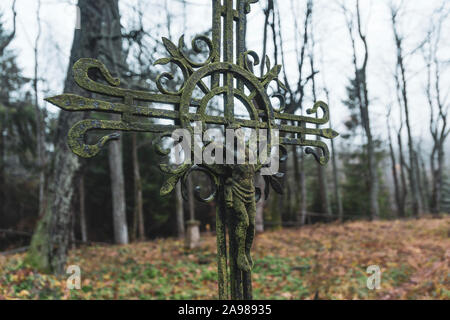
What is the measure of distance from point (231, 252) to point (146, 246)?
29.2 ft

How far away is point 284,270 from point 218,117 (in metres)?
5.75

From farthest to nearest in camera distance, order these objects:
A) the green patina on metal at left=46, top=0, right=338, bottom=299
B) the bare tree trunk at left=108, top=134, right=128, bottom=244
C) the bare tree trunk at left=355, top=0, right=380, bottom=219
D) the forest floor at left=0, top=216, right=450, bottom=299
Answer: the bare tree trunk at left=355, top=0, right=380, bottom=219 → the bare tree trunk at left=108, top=134, right=128, bottom=244 → the forest floor at left=0, top=216, right=450, bottom=299 → the green patina on metal at left=46, top=0, right=338, bottom=299

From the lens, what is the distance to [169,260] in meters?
8.28

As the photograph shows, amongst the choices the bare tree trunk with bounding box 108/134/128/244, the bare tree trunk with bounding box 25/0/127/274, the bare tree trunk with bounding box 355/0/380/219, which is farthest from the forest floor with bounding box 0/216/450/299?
the bare tree trunk with bounding box 355/0/380/219

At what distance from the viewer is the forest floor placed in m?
5.25

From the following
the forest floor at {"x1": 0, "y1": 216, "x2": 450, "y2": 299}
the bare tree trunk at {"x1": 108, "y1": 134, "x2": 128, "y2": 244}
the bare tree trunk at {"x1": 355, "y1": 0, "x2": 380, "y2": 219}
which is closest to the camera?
the forest floor at {"x1": 0, "y1": 216, "x2": 450, "y2": 299}

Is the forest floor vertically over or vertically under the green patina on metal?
under

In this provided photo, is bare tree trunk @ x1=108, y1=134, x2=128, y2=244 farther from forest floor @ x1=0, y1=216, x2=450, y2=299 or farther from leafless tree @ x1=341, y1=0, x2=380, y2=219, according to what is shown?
leafless tree @ x1=341, y1=0, x2=380, y2=219

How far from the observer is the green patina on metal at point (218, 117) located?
6.03ft

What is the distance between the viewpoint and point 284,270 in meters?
7.04

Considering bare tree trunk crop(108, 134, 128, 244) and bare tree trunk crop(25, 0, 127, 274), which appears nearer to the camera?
bare tree trunk crop(25, 0, 127, 274)

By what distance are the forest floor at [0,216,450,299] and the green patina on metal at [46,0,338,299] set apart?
3.44 m

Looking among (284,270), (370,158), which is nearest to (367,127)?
(370,158)
